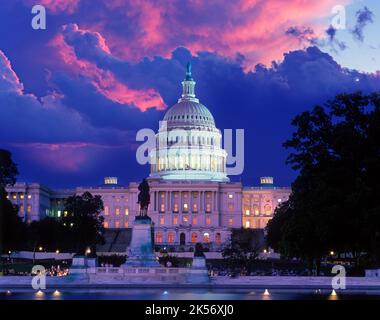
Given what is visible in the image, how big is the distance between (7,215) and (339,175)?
1675 inches

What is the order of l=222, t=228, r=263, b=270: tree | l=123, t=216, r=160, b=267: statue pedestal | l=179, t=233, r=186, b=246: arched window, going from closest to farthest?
1. l=123, t=216, r=160, b=267: statue pedestal
2. l=222, t=228, r=263, b=270: tree
3. l=179, t=233, r=186, b=246: arched window

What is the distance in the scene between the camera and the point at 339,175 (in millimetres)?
70812

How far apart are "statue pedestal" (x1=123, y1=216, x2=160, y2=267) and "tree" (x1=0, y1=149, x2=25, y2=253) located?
2633 cm

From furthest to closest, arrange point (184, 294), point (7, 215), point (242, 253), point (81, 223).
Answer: point (81, 223) < point (242, 253) < point (7, 215) < point (184, 294)

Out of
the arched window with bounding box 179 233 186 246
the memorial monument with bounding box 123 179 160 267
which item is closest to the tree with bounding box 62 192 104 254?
the arched window with bounding box 179 233 186 246

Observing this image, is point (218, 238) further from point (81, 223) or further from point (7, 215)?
point (7, 215)

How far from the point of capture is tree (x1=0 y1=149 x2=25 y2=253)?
99.8m

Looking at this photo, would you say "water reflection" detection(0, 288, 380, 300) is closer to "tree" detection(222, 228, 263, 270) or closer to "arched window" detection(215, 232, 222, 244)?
"tree" detection(222, 228, 263, 270)

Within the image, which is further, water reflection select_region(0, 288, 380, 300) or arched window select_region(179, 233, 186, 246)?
arched window select_region(179, 233, 186, 246)

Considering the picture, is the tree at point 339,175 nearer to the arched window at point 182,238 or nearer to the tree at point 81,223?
the tree at point 81,223

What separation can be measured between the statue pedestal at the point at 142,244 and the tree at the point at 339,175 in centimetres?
1104

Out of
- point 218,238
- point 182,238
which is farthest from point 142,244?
point 182,238

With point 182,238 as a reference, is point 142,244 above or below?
below
